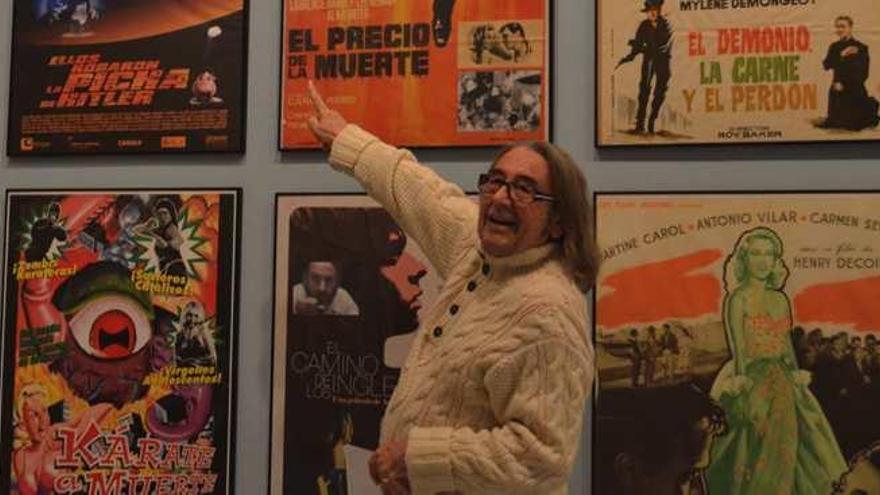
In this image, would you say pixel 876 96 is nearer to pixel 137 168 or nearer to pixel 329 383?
pixel 329 383

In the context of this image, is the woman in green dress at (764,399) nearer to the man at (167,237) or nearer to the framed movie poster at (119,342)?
the framed movie poster at (119,342)

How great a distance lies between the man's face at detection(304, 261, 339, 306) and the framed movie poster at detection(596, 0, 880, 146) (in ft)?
1.78

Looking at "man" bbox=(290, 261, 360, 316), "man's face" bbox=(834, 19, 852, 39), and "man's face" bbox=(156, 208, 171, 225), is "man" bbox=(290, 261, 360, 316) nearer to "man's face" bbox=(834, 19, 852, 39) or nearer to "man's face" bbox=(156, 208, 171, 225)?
"man's face" bbox=(156, 208, 171, 225)

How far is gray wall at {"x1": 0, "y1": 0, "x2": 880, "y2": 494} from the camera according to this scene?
4.92ft

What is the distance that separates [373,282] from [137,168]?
518 mm

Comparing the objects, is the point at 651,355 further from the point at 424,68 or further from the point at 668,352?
the point at 424,68

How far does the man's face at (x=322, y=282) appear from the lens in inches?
63.5

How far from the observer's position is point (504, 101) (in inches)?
61.9

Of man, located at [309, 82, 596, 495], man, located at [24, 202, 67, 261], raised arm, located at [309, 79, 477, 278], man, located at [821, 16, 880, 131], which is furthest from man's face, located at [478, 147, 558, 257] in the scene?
man, located at [24, 202, 67, 261]

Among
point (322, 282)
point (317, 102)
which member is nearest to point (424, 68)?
point (317, 102)

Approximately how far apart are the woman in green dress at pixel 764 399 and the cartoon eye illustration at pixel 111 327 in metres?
1.06

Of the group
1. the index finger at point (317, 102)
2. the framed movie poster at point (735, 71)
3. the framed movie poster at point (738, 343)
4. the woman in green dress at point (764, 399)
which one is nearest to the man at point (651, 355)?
the framed movie poster at point (738, 343)

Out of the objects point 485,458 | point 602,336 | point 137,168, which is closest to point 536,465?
point 485,458

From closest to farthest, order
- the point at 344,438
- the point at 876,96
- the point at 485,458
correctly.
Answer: the point at 485,458 → the point at 876,96 → the point at 344,438
